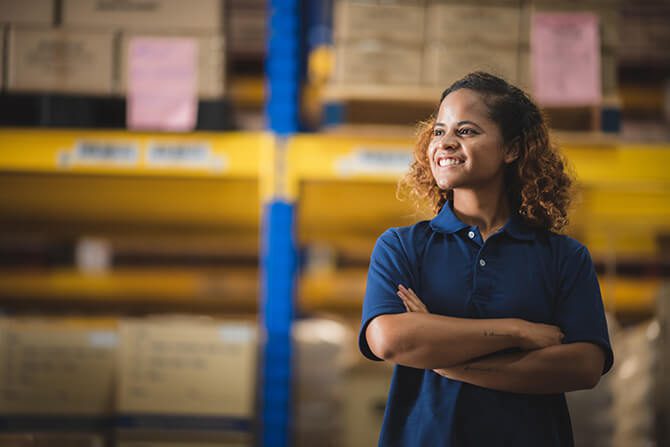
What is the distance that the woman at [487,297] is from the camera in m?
1.13

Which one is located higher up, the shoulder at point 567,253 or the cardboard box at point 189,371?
the shoulder at point 567,253

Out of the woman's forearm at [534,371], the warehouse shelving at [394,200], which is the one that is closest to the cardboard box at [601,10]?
the warehouse shelving at [394,200]

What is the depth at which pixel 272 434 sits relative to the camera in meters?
2.45

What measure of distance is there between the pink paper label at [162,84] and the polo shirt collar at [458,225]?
4.78ft

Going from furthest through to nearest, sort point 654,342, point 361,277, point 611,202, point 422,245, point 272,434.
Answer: point 361,277, point 611,202, point 654,342, point 272,434, point 422,245

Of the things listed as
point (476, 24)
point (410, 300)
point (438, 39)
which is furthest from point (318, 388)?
point (410, 300)

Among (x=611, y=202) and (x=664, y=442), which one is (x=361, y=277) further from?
(x=664, y=442)

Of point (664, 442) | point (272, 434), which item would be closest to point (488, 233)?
point (272, 434)

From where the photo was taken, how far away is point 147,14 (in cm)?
257

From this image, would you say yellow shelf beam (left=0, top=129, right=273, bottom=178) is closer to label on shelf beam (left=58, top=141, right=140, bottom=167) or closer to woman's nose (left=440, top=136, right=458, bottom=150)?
label on shelf beam (left=58, top=141, right=140, bottom=167)

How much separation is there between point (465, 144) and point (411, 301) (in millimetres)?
291

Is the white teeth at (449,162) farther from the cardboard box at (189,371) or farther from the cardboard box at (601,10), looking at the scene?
the cardboard box at (601,10)

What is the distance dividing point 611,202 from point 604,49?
2.95ft

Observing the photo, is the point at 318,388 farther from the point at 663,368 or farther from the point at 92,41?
the point at 92,41
